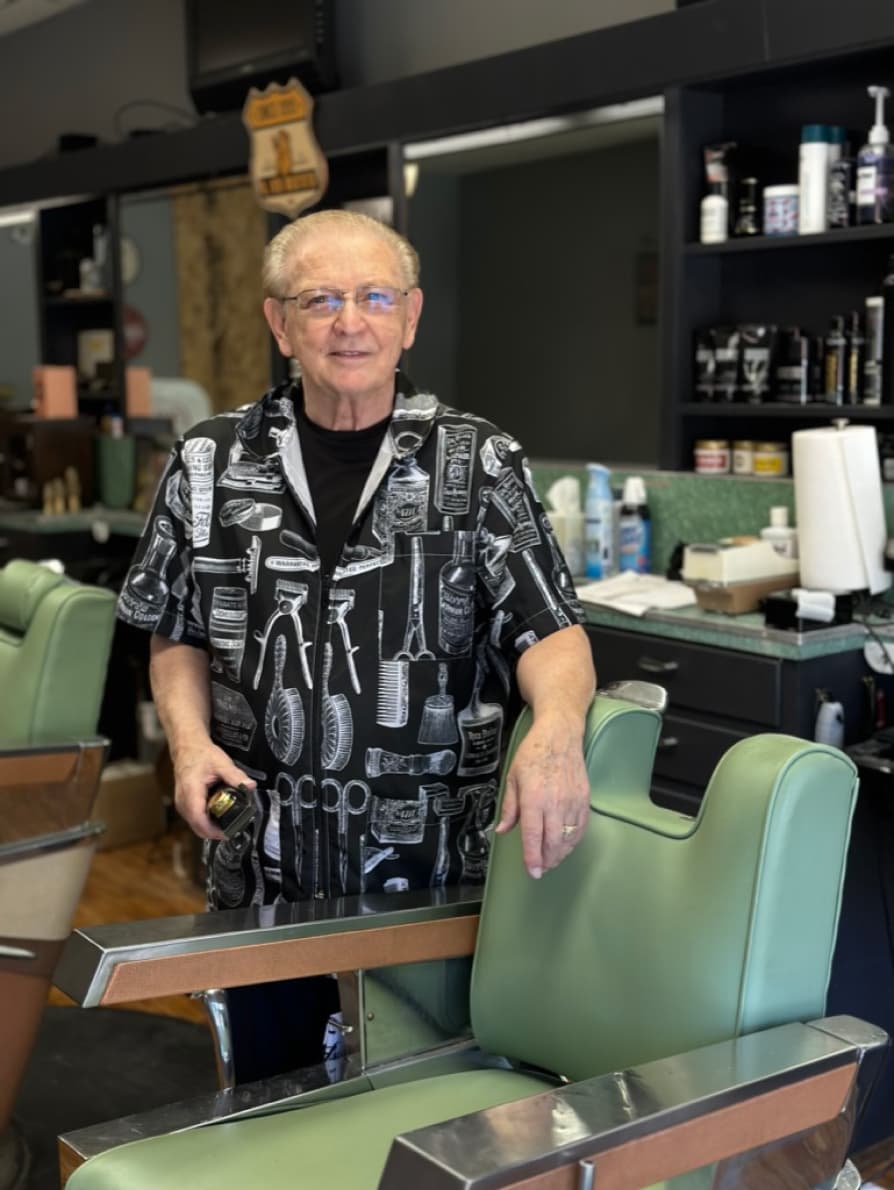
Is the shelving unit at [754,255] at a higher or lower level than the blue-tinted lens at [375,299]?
higher

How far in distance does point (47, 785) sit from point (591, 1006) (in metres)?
1.27

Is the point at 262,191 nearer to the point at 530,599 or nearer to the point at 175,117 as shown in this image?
the point at 175,117

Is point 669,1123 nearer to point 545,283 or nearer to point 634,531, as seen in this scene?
point 634,531

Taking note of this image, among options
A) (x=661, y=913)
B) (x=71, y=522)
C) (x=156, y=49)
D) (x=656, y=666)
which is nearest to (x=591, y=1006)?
(x=661, y=913)

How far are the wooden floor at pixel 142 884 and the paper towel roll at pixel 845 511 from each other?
71.4 inches

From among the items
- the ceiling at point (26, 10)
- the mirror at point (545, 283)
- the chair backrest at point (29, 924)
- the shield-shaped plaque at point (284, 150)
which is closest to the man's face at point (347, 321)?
the chair backrest at point (29, 924)

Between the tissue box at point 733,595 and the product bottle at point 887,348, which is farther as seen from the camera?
the product bottle at point 887,348

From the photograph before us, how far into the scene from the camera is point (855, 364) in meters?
3.22

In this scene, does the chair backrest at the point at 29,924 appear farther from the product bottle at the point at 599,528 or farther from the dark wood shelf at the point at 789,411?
the dark wood shelf at the point at 789,411

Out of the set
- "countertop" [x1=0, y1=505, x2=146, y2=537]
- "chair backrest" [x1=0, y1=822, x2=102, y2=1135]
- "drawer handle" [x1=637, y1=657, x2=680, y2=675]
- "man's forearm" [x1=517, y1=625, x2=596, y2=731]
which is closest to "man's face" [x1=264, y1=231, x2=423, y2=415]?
"man's forearm" [x1=517, y1=625, x2=596, y2=731]

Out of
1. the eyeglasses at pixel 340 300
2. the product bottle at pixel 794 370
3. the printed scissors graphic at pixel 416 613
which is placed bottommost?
the printed scissors graphic at pixel 416 613

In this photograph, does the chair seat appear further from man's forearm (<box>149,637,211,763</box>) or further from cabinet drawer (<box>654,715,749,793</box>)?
cabinet drawer (<box>654,715,749,793</box>)

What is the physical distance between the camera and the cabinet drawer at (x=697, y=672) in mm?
2740

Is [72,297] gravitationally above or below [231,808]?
above
